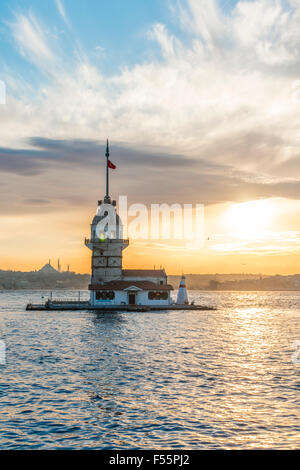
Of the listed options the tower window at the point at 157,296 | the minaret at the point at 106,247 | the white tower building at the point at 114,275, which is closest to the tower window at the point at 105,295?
the white tower building at the point at 114,275

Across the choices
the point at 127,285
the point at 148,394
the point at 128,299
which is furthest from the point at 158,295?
the point at 148,394

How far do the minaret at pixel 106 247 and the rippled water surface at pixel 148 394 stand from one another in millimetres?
48586

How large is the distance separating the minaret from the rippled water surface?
1913 inches

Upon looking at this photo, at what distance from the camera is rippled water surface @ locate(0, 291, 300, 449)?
2066 cm

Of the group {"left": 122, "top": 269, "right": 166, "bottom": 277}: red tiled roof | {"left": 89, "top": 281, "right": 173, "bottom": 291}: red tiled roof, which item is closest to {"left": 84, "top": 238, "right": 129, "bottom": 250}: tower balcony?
{"left": 122, "top": 269, "right": 166, "bottom": 277}: red tiled roof

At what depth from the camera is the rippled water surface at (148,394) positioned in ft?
67.8

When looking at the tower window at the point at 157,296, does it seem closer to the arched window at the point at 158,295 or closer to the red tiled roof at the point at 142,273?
the arched window at the point at 158,295

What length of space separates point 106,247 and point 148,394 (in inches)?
2976

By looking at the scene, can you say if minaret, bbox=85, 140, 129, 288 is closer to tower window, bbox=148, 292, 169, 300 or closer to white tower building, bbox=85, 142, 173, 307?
white tower building, bbox=85, 142, 173, 307

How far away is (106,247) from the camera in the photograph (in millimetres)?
102500

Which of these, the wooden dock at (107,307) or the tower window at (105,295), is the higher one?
the tower window at (105,295)

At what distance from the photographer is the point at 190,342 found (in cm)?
5238

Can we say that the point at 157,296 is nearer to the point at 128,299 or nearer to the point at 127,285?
the point at 128,299

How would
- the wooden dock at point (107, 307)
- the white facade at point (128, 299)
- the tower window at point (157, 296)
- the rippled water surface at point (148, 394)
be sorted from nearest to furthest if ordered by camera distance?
the rippled water surface at point (148, 394)
the wooden dock at point (107, 307)
the white facade at point (128, 299)
the tower window at point (157, 296)
